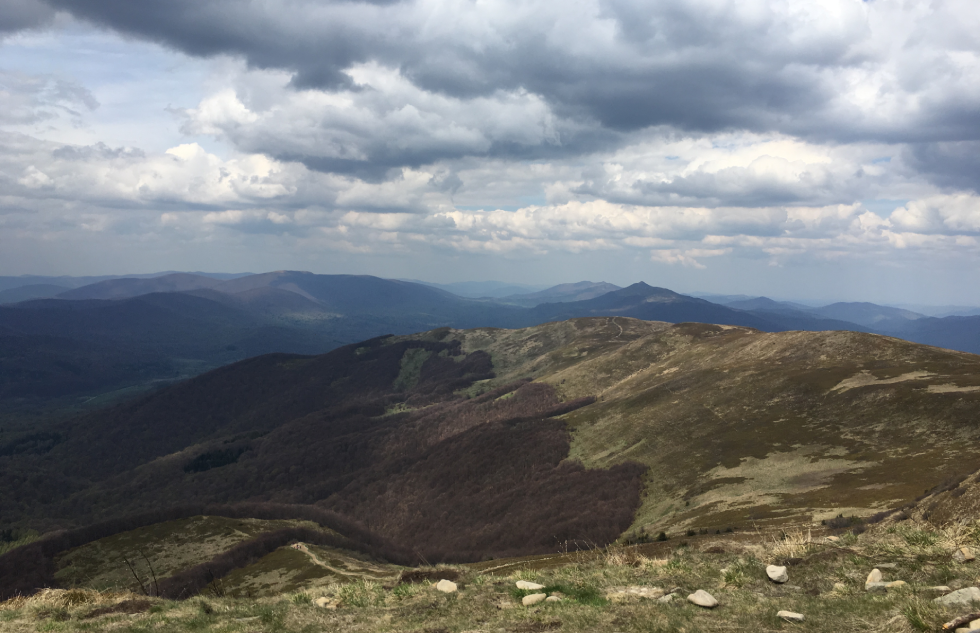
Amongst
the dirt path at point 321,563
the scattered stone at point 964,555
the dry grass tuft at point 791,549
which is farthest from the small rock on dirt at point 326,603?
the dirt path at point 321,563

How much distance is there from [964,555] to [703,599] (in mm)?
7977

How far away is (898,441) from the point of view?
62.4 m

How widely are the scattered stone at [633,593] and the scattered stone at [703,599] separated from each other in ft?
3.67

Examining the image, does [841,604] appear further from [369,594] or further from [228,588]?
[228,588]

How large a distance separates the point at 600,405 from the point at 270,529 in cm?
8604

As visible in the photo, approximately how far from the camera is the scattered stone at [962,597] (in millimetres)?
10602

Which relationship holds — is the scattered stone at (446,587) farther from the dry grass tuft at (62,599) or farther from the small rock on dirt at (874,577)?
the dry grass tuft at (62,599)

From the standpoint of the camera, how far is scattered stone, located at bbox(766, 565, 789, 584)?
48.6 ft

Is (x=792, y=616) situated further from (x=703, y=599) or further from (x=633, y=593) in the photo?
(x=633, y=593)

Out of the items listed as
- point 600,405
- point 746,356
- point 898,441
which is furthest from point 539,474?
point 898,441

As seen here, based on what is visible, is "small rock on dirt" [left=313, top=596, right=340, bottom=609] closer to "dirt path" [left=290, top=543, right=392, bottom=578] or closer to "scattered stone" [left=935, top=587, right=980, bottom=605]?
"scattered stone" [left=935, top=587, right=980, bottom=605]

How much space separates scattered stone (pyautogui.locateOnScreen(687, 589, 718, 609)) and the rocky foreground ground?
0.03 m

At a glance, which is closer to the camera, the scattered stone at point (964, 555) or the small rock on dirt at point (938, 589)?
the small rock on dirt at point (938, 589)

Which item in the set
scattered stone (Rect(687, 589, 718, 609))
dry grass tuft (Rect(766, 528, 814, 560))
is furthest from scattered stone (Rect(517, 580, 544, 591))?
dry grass tuft (Rect(766, 528, 814, 560))
